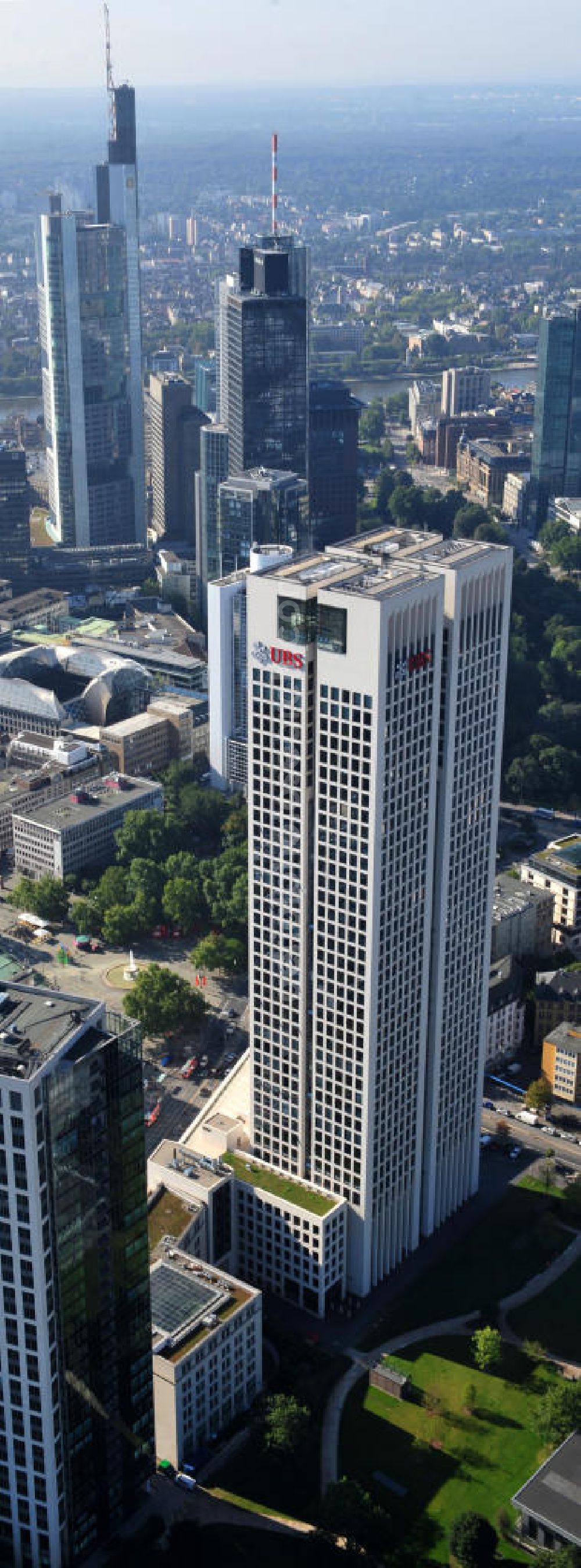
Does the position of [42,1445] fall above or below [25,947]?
above

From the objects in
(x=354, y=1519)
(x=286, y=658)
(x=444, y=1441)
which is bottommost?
(x=444, y=1441)

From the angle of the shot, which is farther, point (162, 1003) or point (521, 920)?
point (521, 920)

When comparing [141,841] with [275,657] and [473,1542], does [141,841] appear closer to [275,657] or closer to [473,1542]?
[275,657]

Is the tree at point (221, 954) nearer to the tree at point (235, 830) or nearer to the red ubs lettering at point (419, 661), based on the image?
the tree at point (235, 830)

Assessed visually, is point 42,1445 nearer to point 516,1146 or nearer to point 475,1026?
point 475,1026

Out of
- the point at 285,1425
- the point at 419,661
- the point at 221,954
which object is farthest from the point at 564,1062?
the point at 419,661

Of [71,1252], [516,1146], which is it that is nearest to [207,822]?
[516,1146]
